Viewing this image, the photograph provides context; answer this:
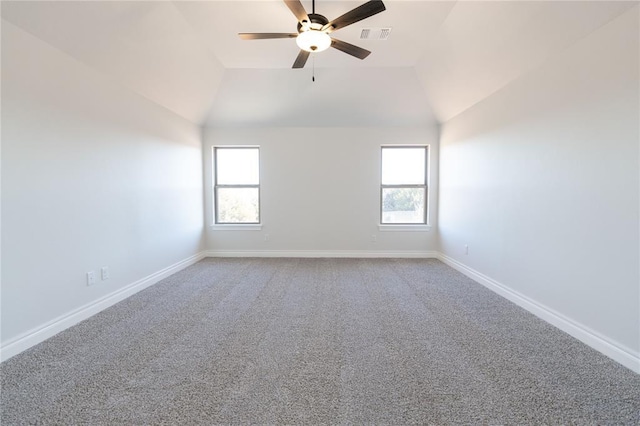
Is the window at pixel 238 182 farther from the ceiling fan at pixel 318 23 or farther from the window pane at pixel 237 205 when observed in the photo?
the ceiling fan at pixel 318 23

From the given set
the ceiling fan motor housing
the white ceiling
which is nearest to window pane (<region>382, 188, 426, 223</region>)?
the white ceiling

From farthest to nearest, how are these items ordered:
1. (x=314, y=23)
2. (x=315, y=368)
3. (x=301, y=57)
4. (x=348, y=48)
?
1. (x=301, y=57)
2. (x=348, y=48)
3. (x=314, y=23)
4. (x=315, y=368)

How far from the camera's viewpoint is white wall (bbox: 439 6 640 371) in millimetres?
1772

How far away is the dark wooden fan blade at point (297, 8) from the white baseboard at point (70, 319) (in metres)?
3.16

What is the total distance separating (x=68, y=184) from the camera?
2273 mm

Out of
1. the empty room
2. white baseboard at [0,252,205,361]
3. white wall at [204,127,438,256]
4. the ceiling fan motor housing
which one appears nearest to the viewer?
the empty room

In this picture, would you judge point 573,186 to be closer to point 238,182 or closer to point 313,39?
point 313,39

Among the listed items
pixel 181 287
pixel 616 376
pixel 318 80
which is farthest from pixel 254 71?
pixel 616 376

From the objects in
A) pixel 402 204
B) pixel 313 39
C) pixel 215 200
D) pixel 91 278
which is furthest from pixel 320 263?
pixel 313 39

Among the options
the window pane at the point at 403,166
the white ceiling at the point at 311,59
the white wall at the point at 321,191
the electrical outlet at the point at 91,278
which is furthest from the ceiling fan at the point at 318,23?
the window pane at the point at 403,166

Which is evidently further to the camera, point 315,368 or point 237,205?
point 237,205

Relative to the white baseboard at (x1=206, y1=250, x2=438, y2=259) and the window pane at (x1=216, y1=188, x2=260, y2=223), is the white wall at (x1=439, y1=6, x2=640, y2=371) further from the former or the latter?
the window pane at (x1=216, y1=188, x2=260, y2=223)

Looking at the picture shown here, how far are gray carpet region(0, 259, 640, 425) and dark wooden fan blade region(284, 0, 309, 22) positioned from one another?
2.56m

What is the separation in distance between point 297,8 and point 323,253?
367 centimetres
